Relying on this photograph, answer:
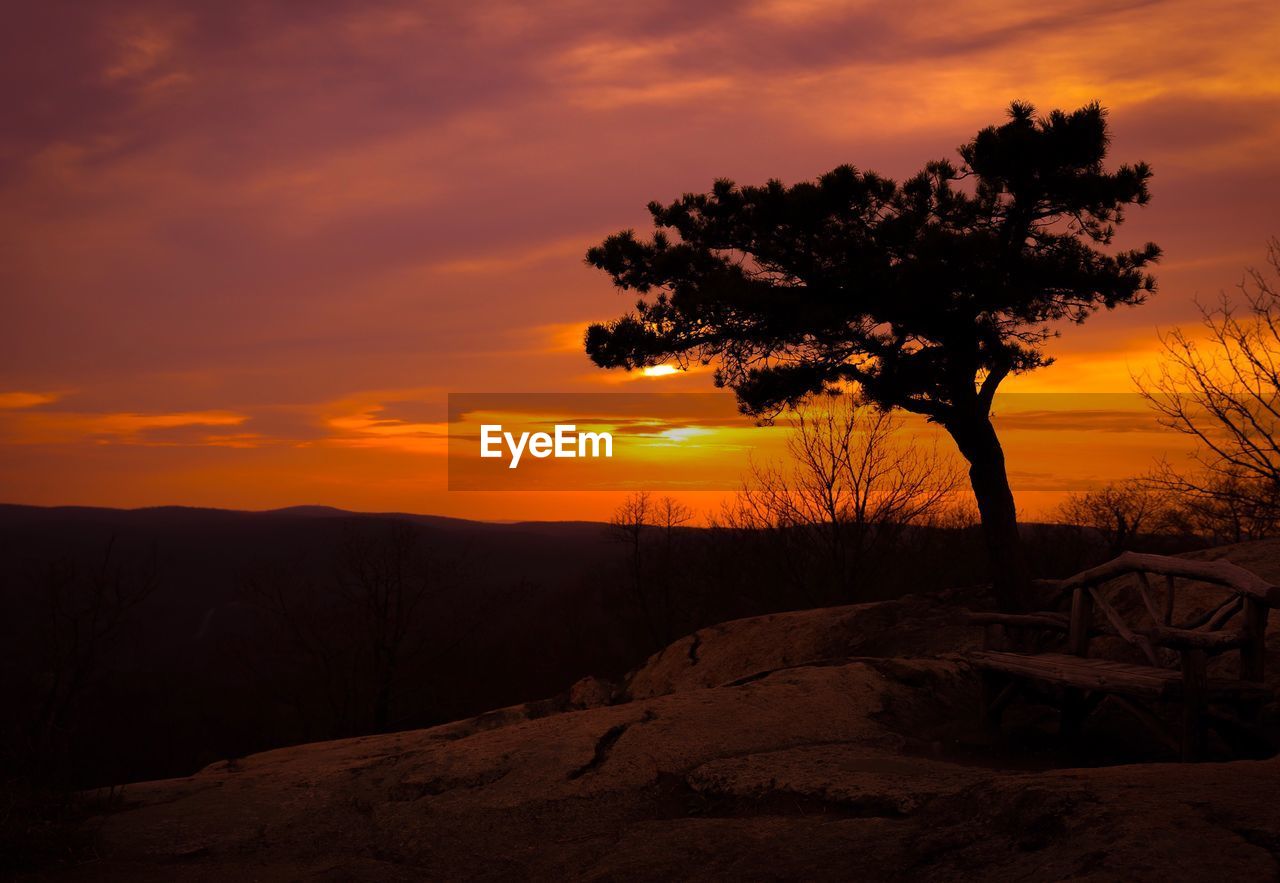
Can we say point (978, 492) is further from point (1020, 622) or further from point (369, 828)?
point (369, 828)

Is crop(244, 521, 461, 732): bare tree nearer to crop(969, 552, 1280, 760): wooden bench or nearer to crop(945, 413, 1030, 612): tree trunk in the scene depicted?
crop(945, 413, 1030, 612): tree trunk

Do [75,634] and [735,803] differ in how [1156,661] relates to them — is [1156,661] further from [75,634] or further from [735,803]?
[75,634]

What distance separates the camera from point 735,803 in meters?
5.94

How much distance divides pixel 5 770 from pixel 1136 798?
7840mm

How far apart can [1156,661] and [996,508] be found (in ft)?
20.3

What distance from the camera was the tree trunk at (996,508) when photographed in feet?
41.9

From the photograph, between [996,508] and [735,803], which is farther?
[996,508]

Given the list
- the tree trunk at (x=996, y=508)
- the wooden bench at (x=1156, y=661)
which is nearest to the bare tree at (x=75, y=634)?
the tree trunk at (x=996, y=508)

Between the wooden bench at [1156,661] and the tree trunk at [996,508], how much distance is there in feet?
14.5

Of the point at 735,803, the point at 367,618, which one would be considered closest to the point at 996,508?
the point at 735,803

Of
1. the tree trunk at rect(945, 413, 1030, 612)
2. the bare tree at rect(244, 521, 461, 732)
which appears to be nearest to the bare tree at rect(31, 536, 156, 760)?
the bare tree at rect(244, 521, 461, 732)

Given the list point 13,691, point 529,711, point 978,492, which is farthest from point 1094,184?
point 13,691

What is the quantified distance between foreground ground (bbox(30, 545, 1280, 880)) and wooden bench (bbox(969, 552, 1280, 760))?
1.81ft

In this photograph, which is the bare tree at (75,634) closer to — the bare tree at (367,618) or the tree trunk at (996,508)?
the bare tree at (367,618)
